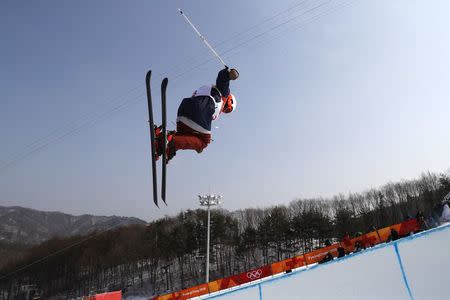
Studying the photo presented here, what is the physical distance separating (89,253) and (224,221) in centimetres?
2724

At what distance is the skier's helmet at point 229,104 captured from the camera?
269 inches

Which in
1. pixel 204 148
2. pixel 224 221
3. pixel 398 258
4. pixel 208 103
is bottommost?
pixel 398 258

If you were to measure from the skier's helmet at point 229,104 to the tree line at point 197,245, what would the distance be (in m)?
41.1

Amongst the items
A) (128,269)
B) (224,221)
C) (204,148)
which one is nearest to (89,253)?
(128,269)

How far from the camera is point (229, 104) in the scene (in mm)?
6910

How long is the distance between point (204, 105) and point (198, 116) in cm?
23

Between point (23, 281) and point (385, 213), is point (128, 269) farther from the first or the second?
point (385, 213)

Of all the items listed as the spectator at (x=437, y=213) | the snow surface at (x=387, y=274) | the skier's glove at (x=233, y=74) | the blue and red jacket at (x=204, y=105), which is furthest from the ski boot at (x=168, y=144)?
the spectator at (x=437, y=213)

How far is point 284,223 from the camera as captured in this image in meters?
51.8

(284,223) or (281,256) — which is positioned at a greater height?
(284,223)

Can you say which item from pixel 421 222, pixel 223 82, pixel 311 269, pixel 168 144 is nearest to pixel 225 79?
pixel 223 82

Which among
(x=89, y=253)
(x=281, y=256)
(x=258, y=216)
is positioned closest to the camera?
(x=281, y=256)

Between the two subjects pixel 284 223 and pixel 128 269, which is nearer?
pixel 284 223

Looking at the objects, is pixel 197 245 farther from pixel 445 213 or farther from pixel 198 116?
pixel 198 116
